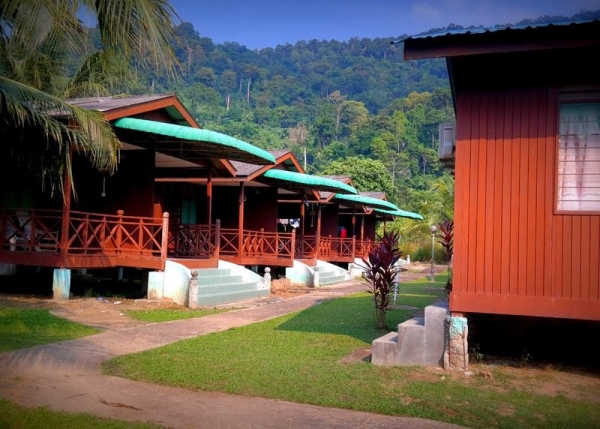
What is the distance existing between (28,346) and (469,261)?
6.08 metres

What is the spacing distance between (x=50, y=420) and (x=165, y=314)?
719 centimetres

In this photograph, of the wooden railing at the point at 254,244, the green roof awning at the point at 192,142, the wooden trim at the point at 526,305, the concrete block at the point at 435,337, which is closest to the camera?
the wooden trim at the point at 526,305

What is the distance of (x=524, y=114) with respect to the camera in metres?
7.25

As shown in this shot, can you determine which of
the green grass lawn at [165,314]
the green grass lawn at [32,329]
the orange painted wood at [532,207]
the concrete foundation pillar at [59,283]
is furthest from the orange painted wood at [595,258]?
the concrete foundation pillar at [59,283]

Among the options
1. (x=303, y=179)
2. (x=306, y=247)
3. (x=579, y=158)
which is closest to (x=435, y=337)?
(x=579, y=158)

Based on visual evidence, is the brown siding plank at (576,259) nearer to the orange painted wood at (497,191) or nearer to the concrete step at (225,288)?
the orange painted wood at (497,191)

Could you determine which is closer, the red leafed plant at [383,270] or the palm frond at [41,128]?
the palm frond at [41,128]

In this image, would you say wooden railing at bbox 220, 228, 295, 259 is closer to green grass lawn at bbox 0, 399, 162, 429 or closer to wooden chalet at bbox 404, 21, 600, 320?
wooden chalet at bbox 404, 21, 600, 320

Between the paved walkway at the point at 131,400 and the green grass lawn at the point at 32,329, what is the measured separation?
492 millimetres

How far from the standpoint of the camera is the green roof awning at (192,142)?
42.9 ft

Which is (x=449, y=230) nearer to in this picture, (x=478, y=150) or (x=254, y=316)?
(x=254, y=316)

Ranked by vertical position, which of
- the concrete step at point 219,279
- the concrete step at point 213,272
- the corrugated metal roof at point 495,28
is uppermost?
the corrugated metal roof at point 495,28

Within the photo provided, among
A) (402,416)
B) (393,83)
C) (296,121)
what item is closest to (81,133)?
(402,416)

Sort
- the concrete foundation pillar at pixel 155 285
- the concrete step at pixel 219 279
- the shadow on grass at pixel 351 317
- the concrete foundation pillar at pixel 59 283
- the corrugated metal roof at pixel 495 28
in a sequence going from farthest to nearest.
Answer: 1. the concrete step at pixel 219 279
2. the concrete foundation pillar at pixel 155 285
3. the concrete foundation pillar at pixel 59 283
4. the shadow on grass at pixel 351 317
5. the corrugated metal roof at pixel 495 28
